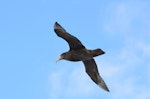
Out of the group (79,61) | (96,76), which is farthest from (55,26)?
(96,76)

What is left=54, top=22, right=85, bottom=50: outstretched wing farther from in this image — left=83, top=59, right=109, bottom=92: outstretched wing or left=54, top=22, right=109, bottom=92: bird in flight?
left=83, top=59, right=109, bottom=92: outstretched wing

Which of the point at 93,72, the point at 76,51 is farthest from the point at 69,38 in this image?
the point at 93,72

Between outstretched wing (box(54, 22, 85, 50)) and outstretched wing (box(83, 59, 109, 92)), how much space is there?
5.40 feet

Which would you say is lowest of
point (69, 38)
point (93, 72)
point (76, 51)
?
point (76, 51)

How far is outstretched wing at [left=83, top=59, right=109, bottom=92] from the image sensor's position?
26.7m

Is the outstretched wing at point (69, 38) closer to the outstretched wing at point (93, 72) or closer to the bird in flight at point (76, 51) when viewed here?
the bird in flight at point (76, 51)

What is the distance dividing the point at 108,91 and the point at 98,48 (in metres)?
2.67

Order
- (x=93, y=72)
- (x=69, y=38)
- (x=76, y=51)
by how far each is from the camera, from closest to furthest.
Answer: (x=69, y=38)
(x=76, y=51)
(x=93, y=72)

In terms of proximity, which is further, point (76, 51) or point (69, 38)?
point (76, 51)

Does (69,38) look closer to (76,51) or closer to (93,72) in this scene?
(76,51)

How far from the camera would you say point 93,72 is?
1067 inches

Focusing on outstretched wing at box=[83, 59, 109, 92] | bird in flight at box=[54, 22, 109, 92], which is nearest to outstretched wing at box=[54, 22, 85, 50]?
bird in flight at box=[54, 22, 109, 92]

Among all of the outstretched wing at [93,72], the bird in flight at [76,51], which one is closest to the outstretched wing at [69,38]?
the bird in flight at [76,51]

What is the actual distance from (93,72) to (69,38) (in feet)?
9.99
